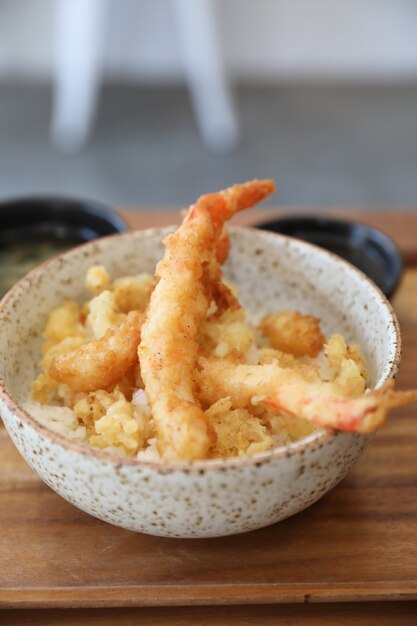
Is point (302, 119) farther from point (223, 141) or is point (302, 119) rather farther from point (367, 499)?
point (367, 499)

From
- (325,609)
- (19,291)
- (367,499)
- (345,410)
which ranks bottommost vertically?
(325,609)

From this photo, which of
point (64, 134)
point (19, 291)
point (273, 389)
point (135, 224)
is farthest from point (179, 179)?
point (273, 389)

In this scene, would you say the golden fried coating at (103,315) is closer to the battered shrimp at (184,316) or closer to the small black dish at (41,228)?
the battered shrimp at (184,316)

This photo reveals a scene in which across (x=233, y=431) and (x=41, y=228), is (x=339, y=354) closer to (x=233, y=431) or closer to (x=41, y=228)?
(x=233, y=431)

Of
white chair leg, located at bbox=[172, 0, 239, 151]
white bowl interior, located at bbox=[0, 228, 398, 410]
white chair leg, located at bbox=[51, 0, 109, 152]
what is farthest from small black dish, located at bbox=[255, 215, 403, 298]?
white chair leg, located at bbox=[51, 0, 109, 152]

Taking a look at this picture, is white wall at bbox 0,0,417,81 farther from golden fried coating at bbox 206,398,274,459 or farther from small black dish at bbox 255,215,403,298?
golden fried coating at bbox 206,398,274,459
